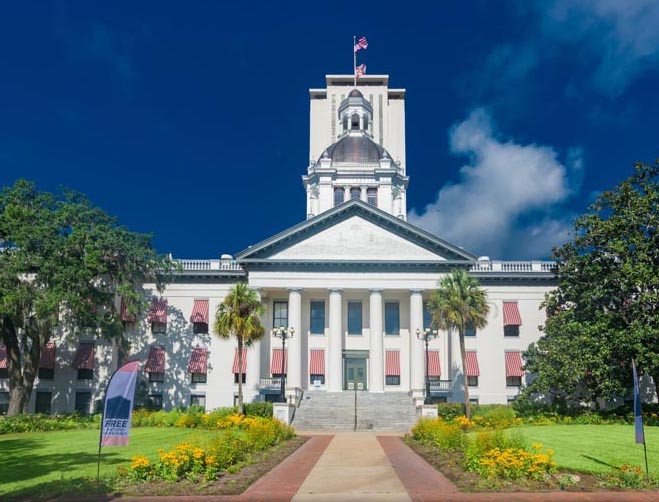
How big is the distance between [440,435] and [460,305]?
1577 centimetres

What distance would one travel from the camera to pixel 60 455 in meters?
20.5

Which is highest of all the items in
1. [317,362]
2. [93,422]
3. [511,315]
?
[511,315]

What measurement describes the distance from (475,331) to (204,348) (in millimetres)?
21219

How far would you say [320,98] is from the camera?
3100 inches

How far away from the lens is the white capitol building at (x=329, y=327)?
44.9m

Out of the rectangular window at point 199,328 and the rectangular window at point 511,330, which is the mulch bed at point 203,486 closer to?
the rectangular window at point 199,328

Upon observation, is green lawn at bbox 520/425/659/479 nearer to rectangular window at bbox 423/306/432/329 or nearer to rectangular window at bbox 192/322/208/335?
rectangular window at bbox 423/306/432/329

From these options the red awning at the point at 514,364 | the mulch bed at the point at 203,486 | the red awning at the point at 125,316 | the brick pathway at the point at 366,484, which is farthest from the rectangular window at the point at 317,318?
the mulch bed at the point at 203,486

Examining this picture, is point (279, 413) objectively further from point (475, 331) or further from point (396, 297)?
point (475, 331)

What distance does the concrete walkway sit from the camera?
13570 millimetres

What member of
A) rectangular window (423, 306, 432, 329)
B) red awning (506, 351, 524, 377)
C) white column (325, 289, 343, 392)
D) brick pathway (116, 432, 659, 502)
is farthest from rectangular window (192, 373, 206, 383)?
brick pathway (116, 432, 659, 502)

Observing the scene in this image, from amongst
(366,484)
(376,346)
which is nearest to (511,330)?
(376,346)

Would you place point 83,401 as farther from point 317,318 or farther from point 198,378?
point 317,318

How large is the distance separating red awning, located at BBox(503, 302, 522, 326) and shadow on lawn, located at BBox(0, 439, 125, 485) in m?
34.0
